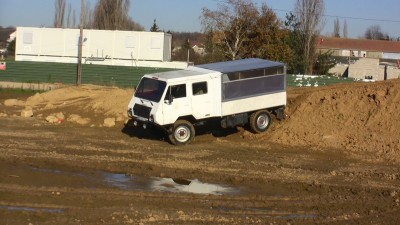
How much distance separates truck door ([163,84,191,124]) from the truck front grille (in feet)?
2.06

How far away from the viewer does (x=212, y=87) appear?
70.1ft

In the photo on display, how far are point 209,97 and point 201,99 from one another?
280 millimetres

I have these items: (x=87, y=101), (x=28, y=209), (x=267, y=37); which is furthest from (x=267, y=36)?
(x=28, y=209)

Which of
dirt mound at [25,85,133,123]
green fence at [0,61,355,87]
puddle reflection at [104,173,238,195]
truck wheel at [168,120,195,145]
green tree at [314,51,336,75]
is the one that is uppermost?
green tree at [314,51,336,75]

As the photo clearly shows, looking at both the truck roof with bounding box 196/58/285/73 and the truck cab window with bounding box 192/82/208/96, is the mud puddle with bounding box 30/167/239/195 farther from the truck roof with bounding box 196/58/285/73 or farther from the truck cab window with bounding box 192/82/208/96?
the truck roof with bounding box 196/58/285/73

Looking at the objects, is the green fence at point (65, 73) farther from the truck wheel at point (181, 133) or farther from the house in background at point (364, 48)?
the house in background at point (364, 48)

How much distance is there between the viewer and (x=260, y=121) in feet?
74.8

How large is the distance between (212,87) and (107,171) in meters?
6.44

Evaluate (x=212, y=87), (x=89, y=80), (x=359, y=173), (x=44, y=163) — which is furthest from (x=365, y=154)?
(x=89, y=80)

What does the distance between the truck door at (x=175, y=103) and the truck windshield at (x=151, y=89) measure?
0.91 feet

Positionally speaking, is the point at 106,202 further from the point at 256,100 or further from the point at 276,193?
the point at 256,100

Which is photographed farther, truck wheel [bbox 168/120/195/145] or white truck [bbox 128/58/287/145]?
truck wheel [bbox 168/120/195/145]

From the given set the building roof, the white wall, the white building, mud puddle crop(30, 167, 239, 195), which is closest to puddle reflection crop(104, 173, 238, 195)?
mud puddle crop(30, 167, 239, 195)

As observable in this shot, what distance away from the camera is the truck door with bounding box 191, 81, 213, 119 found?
21.2 m
